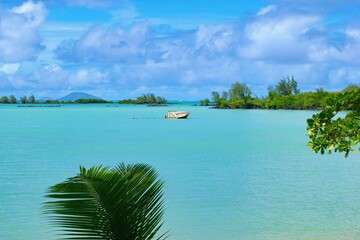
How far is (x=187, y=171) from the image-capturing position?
15.9 meters

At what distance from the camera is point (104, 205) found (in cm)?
234

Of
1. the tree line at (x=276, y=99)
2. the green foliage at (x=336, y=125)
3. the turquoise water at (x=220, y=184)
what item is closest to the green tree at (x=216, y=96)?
the tree line at (x=276, y=99)

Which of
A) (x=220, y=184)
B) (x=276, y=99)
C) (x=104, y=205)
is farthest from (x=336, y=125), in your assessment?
(x=276, y=99)

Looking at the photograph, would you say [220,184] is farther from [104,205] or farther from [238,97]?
[238,97]

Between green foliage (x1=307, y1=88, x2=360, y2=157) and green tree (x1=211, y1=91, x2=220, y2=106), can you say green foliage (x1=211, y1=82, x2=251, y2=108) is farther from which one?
green foliage (x1=307, y1=88, x2=360, y2=157)

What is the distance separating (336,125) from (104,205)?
70.7 inches

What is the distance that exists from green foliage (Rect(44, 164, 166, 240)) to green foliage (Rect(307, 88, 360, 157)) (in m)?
1.46

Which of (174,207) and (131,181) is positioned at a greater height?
(131,181)

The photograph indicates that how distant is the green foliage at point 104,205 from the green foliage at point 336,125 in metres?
1.46

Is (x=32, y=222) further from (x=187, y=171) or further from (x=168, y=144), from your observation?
(x=168, y=144)

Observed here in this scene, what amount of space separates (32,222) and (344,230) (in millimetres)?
4987

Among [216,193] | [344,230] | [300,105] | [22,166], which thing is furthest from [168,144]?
[300,105]

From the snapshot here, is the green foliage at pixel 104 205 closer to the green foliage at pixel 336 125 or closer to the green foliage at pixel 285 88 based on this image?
the green foliage at pixel 336 125

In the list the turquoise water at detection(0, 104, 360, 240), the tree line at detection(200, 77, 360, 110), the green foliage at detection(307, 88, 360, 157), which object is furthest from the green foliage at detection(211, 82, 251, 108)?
the green foliage at detection(307, 88, 360, 157)
